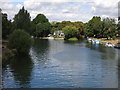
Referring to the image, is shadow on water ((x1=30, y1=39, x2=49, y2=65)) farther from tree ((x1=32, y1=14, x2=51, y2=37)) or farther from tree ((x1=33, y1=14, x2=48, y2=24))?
tree ((x1=33, y1=14, x2=48, y2=24))

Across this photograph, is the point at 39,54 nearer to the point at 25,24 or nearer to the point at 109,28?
the point at 25,24

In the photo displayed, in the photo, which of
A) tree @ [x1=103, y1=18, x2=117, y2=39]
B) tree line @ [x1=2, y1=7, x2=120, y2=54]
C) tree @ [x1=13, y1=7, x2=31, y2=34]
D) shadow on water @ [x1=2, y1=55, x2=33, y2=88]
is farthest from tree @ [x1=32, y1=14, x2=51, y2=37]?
shadow on water @ [x1=2, y1=55, x2=33, y2=88]

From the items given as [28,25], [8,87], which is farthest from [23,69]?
[28,25]

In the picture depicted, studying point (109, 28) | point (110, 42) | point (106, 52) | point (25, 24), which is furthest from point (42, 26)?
point (106, 52)

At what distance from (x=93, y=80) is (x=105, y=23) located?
8729cm

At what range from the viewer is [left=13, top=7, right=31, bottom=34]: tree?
89.0m

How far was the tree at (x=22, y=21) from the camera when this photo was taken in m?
89.0

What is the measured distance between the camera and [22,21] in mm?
92750

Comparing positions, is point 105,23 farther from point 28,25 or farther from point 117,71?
point 117,71

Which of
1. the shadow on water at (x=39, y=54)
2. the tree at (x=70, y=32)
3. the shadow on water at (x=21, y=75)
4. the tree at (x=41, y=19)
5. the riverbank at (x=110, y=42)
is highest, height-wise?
the tree at (x=41, y=19)

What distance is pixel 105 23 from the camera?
110688mm

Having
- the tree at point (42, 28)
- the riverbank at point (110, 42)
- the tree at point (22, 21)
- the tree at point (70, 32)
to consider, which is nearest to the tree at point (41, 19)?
the tree at point (42, 28)

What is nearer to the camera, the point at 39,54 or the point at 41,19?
the point at 39,54

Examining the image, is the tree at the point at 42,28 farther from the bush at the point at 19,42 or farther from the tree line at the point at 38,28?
the bush at the point at 19,42
